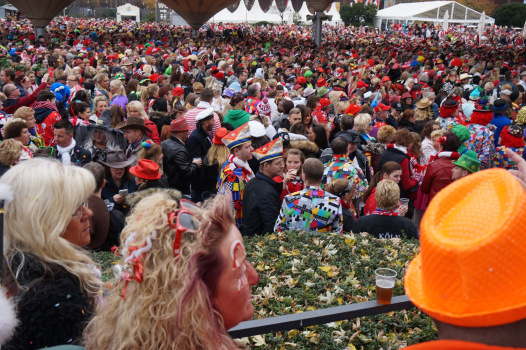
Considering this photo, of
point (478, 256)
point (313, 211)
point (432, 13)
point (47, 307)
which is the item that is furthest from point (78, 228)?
point (432, 13)

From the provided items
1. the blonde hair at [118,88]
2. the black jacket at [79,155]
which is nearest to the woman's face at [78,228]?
the black jacket at [79,155]

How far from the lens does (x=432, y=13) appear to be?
174 feet

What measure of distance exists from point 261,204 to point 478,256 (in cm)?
405

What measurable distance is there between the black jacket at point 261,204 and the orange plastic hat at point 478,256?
A: 12.6 ft

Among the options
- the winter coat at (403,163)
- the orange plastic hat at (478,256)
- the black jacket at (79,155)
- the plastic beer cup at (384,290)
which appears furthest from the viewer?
the winter coat at (403,163)

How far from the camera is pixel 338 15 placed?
62.2 m

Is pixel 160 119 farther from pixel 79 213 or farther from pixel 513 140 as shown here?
pixel 79 213

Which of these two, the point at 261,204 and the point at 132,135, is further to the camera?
the point at 132,135

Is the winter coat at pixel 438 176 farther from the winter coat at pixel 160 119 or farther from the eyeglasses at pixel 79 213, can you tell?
the eyeglasses at pixel 79 213

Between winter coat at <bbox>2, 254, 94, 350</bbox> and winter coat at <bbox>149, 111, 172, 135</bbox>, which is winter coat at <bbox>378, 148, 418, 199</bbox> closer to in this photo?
winter coat at <bbox>149, 111, 172, 135</bbox>

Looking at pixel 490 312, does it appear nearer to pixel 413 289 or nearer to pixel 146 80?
pixel 413 289

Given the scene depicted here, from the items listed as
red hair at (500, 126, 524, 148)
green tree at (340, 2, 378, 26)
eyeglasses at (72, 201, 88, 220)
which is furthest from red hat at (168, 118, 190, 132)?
green tree at (340, 2, 378, 26)

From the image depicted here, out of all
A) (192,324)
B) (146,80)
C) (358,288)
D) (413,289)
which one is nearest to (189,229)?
(192,324)

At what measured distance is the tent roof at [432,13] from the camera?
51.2m
